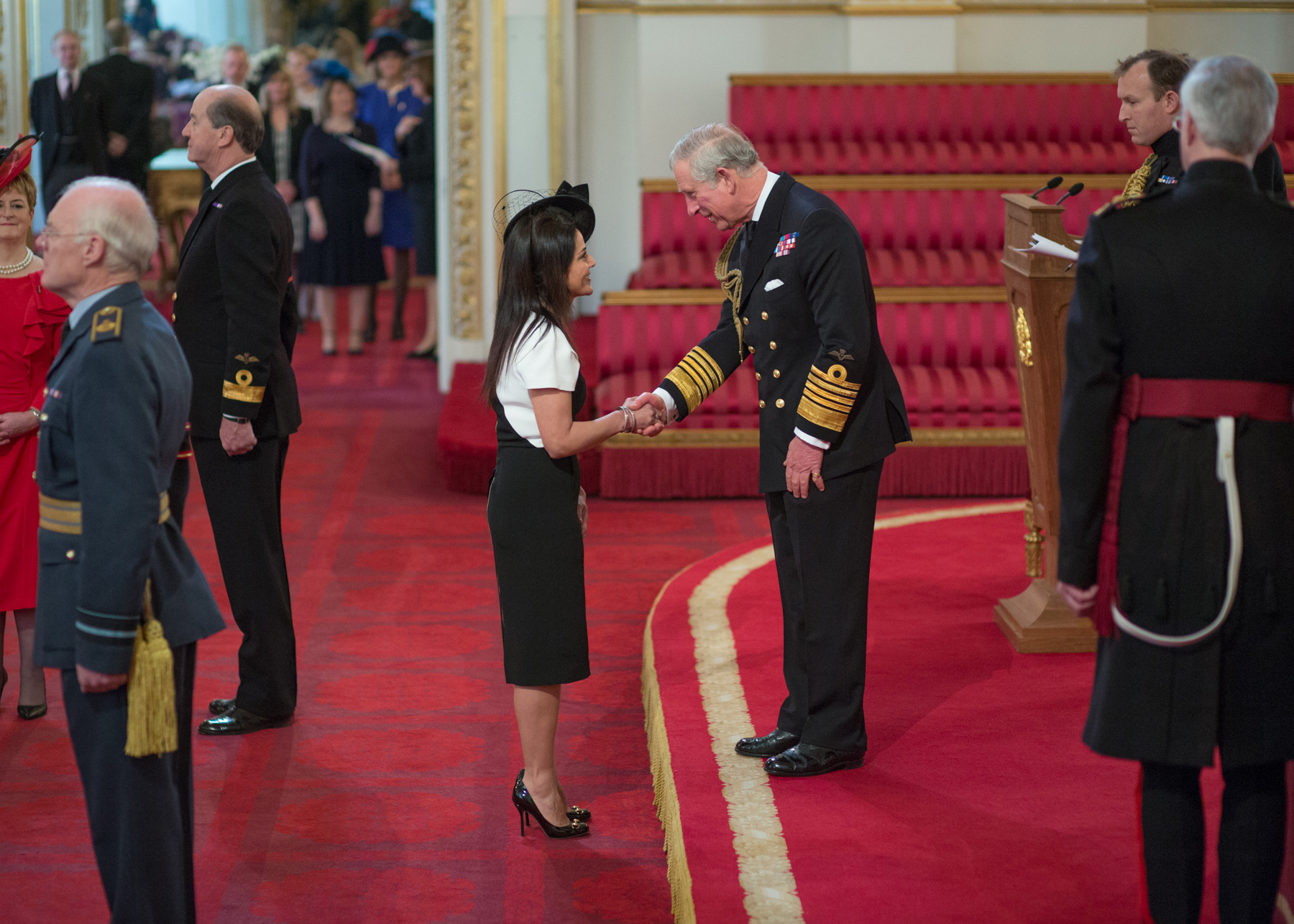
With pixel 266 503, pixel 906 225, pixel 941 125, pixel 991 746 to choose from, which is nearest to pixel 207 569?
pixel 266 503

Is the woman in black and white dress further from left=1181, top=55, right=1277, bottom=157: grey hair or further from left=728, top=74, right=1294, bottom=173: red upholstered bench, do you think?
left=728, top=74, right=1294, bottom=173: red upholstered bench

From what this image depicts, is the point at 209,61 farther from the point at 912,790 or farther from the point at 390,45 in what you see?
the point at 912,790

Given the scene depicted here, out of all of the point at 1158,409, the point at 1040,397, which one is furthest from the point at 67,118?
the point at 1158,409

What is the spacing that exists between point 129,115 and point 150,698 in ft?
24.5

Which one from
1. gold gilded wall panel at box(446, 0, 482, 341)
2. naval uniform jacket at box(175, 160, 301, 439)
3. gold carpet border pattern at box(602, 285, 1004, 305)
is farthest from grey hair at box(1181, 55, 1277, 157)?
gold gilded wall panel at box(446, 0, 482, 341)

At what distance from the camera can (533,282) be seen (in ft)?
9.65

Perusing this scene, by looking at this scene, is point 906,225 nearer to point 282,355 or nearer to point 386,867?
point 282,355

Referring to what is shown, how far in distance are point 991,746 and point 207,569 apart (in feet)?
9.83

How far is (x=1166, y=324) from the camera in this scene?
7.32 feet

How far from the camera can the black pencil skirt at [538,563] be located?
2.99 metres

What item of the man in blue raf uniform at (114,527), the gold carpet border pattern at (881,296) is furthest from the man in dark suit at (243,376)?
the gold carpet border pattern at (881,296)

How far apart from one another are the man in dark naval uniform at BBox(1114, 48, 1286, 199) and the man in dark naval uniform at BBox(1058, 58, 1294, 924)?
1.47 meters

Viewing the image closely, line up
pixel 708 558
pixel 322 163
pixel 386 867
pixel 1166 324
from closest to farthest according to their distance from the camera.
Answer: pixel 1166 324 < pixel 386 867 < pixel 708 558 < pixel 322 163

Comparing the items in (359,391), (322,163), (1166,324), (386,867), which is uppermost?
(322,163)
